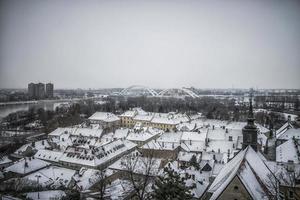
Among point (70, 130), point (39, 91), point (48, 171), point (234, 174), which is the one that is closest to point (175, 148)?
point (48, 171)

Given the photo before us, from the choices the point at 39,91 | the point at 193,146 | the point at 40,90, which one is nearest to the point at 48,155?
the point at 193,146

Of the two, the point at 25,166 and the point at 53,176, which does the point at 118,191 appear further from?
the point at 25,166

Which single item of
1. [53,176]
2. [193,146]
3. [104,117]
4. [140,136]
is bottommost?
[53,176]

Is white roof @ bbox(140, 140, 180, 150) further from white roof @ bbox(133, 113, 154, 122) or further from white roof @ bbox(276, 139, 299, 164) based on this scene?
white roof @ bbox(133, 113, 154, 122)

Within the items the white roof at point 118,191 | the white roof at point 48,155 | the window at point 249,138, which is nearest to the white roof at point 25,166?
the white roof at point 48,155

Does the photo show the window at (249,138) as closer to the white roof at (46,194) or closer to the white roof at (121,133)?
the white roof at (46,194)

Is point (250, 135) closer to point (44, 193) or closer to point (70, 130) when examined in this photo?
point (44, 193)

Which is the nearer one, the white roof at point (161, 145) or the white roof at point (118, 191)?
the white roof at point (118, 191)

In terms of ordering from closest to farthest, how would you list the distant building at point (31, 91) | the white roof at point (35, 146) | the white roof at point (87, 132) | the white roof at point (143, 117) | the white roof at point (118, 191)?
the white roof at point (118, 191) → the white roof at point (35, 146) → the white roof at point (87, 132) → the white roof at point (143, 117) → the distant building at point (31, 91)

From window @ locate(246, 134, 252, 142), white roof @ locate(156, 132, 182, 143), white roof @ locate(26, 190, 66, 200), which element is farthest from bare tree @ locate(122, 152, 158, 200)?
white roof @ locate(156, 132, 182, 143)
